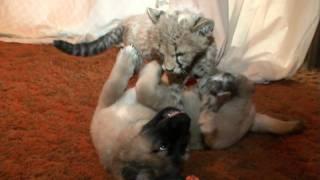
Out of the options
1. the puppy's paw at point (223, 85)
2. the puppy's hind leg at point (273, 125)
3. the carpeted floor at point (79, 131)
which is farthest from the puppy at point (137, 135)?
the puppy's hind leg at point (273, 125)

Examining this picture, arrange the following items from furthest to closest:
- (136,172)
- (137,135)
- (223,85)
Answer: (223,85)
(137,135)
(136,172)

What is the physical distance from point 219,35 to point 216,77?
15.6 inches

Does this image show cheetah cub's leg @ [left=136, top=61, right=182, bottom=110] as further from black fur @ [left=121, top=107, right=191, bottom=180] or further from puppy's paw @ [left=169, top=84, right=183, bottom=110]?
black fur @ [left=121, top=107, right=191, bottom=180]

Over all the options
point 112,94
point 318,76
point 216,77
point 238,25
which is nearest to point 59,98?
point 112,94

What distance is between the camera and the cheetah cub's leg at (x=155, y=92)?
4.64ft

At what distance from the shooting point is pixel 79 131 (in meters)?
1.58

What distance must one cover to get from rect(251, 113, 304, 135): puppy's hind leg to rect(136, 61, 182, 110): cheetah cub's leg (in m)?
0.34

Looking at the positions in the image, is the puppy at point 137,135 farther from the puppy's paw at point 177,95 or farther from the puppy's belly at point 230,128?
the puppy's belly at point 230,128

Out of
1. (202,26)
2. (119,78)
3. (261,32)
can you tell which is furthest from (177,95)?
(261,32)

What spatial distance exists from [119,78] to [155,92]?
0.15 meters

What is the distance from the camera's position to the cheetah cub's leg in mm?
1413

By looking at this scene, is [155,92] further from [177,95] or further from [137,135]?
[137,135]

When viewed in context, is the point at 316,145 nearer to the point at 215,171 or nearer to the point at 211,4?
the point at 215,171

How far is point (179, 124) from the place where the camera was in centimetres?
122
